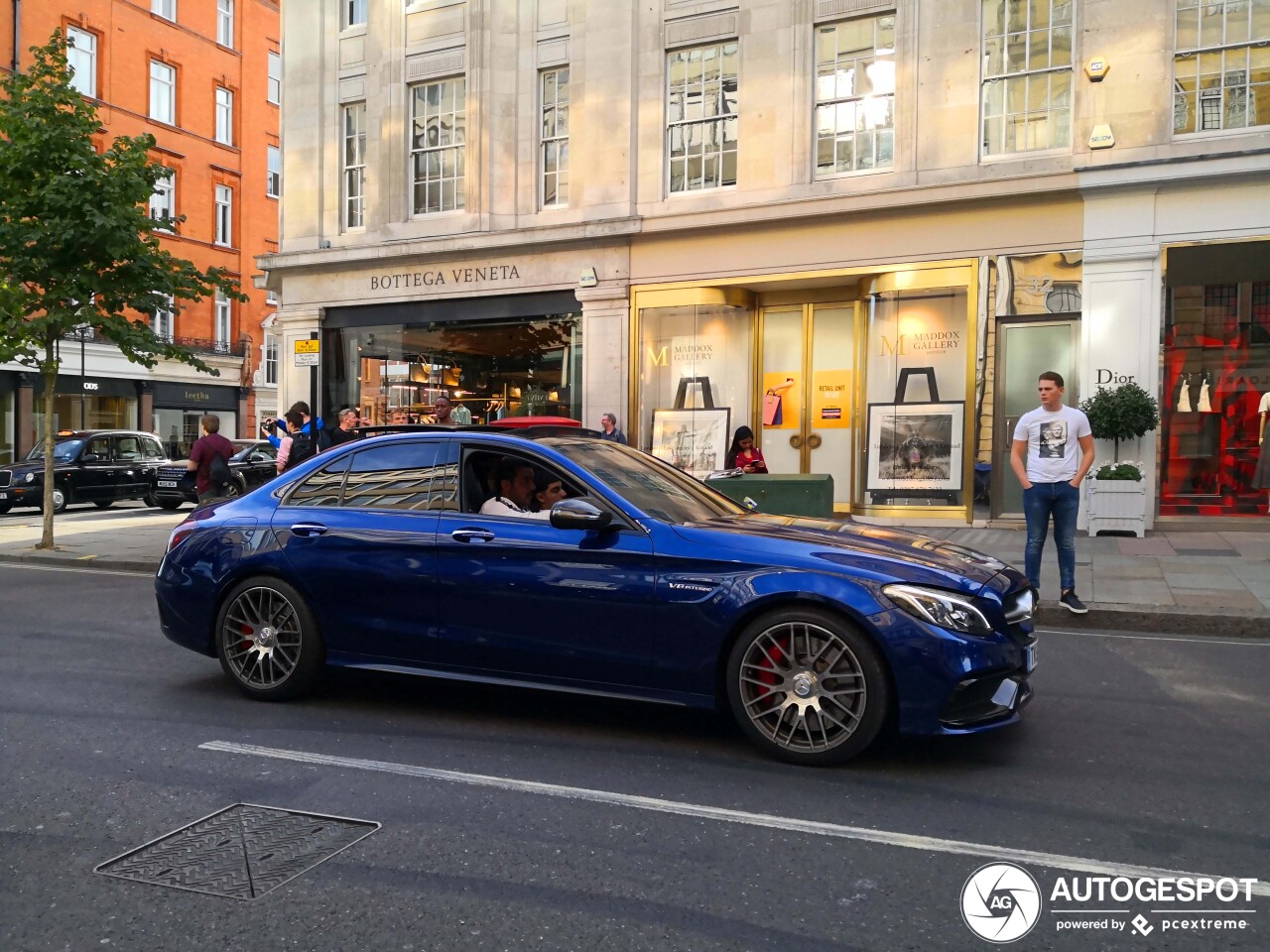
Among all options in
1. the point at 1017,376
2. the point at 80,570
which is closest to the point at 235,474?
the point at 80,570

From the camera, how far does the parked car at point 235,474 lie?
21766 mm

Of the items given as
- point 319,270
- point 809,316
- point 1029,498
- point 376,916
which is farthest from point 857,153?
point 376,916

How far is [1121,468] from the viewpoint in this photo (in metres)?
13.4

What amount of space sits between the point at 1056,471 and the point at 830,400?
25.3 feet

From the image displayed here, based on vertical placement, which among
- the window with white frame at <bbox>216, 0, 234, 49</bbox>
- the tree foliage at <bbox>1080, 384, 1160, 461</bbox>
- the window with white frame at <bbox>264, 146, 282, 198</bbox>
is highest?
the window with white frame at <bbox>216, 0, 234, 49</bbox>

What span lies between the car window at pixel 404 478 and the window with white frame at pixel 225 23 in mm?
40564

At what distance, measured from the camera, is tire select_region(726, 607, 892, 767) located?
4.55 m

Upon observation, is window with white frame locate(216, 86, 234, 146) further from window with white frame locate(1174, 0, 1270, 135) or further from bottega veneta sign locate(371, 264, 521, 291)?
window with white frame locate(1174, 0, 1270, 135)

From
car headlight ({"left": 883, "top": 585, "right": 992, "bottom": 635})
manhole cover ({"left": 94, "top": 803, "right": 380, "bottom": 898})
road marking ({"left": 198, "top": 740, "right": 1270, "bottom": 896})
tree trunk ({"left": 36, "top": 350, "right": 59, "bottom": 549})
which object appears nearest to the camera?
manhole cover ({"left": 94, "top": 803, "right": 380, "bottom": 898})

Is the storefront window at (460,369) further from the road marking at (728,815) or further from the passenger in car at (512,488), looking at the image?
the road marking at (728,815)

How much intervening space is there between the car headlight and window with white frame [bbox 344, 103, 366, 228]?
17.8 meters

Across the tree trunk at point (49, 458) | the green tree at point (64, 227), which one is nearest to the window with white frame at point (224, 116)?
the green tree at point (64, 227)

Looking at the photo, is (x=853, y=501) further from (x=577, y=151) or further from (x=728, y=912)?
(x=728, y=912)
